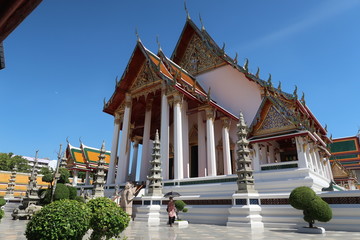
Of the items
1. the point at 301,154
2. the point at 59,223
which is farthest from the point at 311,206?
the point at 59,223

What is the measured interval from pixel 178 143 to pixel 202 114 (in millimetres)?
3590

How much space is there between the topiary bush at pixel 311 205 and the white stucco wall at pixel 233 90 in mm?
8842

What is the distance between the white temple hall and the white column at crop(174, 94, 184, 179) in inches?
2.0

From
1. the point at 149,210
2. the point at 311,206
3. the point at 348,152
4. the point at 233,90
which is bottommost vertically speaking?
the point at 149,210

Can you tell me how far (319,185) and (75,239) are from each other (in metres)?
9.25

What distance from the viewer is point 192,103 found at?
16.3 metres

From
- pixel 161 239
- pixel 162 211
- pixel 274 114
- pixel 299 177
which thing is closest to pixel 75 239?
pixel 161 239

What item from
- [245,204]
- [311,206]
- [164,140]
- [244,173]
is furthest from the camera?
[164,140]

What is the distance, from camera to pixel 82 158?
27.4 metres

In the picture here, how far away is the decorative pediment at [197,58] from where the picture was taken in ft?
58.9

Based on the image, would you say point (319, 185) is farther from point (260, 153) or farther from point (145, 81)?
point (145, 81)

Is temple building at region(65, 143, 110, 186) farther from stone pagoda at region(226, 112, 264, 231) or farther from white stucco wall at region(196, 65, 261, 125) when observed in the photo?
stone pagoda at region(226, 112, 264, 231)

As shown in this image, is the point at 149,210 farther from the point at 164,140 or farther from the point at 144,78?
the point at 144,78

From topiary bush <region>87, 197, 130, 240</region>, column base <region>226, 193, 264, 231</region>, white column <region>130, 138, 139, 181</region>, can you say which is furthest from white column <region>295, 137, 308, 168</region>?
white column <region>130, 138, 139, 181</region>
